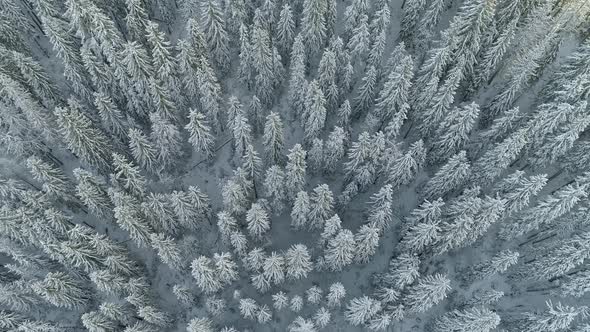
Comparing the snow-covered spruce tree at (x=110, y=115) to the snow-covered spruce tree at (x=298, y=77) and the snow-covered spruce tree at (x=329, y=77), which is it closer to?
the snow-covered spruce tree at (x=298, y=77)

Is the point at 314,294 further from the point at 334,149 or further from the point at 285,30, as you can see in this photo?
the point at 285,30

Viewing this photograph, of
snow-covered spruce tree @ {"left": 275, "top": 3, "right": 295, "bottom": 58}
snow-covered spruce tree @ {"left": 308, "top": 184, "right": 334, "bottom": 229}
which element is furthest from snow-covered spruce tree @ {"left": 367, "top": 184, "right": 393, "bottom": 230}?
snow-covered spruce tree @ {"left": 275, "top": 3, "right": 295, "bottom": 58}

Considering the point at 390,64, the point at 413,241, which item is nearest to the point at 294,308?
the point at 413,241

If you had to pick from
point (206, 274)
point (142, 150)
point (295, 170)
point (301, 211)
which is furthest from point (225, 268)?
point (142, 150)

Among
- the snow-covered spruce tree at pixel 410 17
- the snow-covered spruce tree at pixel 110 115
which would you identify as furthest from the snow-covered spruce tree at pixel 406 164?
the snow-covered spruce tree at pixel 110 115

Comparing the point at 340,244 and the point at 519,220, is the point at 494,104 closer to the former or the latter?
the point at 519,220

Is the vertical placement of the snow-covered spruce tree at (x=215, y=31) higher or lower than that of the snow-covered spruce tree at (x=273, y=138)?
higher
